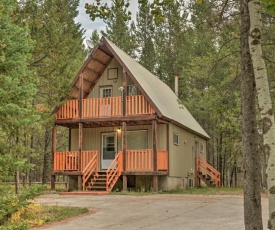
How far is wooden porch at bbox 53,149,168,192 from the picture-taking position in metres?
17.5

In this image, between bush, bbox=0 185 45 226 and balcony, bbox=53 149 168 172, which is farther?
balcony, bbox=53 149 168 172

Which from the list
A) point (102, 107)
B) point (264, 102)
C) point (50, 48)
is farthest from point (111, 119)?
point (264, 102)

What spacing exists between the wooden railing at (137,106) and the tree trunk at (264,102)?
12.9 m

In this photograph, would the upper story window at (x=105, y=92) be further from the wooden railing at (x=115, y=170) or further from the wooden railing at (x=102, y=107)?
the wooden railing at (x=115, y=170)

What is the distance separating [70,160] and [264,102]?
1536 centimetres

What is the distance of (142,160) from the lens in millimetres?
17609

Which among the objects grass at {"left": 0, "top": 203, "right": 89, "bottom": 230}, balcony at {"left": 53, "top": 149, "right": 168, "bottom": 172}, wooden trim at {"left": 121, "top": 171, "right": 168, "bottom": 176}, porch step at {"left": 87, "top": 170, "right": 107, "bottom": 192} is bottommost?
grass at {"left": 0, "top": 203, "right": 89, "bottom": 230}

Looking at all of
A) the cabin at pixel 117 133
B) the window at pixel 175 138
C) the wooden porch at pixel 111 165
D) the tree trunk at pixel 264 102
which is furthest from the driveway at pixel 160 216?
the window at pixel 175 138

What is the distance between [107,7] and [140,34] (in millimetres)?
29666

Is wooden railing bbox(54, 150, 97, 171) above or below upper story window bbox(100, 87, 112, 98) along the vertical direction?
below

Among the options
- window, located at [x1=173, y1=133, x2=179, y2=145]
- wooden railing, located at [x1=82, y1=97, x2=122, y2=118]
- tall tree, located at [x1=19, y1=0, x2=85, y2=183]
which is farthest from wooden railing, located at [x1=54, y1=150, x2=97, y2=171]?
window, located at [x1=173, y1=133, x2=179, y2=145]

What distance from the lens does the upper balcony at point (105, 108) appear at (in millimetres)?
18109

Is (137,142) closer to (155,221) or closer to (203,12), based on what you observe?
(155,221)

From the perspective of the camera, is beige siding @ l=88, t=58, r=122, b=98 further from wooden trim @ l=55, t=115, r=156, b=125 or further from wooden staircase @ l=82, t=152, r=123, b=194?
wooden staircase @ l=82, t=152, r=123, b=194
